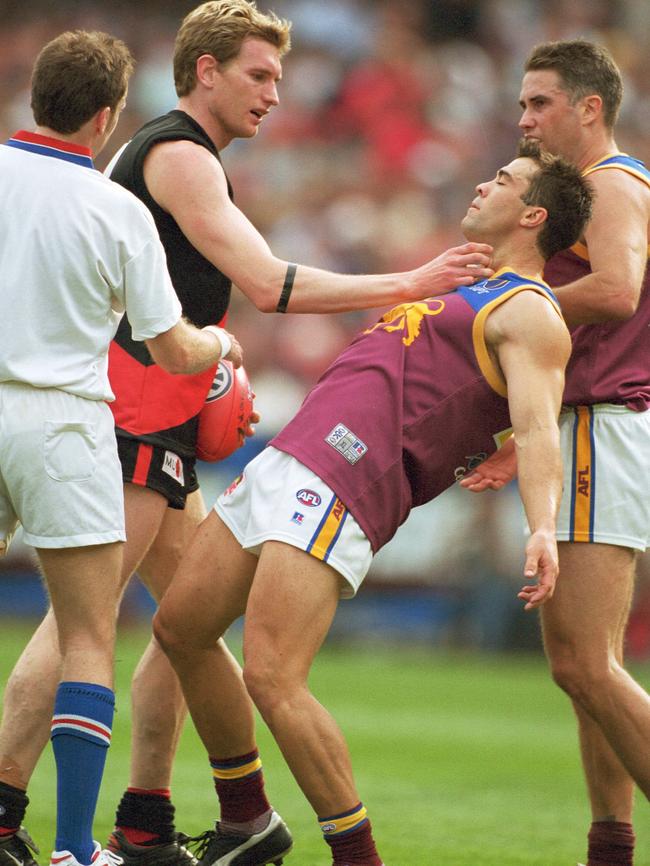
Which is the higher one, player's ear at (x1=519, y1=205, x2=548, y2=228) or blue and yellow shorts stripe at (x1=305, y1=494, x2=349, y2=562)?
player's ear at (x1=519, y1=205, x2=548, y2=228)

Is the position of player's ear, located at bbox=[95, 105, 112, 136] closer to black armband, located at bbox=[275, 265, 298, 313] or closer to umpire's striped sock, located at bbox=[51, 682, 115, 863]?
black armband, located at bbox=[275, 265, 298, 313]

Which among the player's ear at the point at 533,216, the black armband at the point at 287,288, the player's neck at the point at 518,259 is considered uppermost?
the player's ear at the point at 533,216

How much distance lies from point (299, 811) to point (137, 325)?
303cm

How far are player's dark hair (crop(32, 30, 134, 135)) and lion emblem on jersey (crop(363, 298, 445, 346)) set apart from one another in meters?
1.16

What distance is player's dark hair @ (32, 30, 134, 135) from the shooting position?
4238mm

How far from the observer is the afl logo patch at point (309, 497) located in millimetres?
4422

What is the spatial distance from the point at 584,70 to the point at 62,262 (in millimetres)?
2205

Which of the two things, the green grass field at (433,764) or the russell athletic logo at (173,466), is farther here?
the green grass field at (433,764)

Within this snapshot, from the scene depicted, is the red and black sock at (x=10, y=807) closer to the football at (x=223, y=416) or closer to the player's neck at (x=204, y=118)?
the football at (x=223, y=416)

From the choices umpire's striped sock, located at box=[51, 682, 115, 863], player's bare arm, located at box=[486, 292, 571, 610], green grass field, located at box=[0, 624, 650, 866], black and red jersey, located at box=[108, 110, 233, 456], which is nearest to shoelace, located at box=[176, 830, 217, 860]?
green grass field, located at box=[0, 624, 650, 866]

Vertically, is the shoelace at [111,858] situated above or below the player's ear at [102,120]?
below

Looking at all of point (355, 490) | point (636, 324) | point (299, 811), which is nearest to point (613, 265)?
point (636, 324)

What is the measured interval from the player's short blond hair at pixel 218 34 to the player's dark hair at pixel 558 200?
3.77 feet

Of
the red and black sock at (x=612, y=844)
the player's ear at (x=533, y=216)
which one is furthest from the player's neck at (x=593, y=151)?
the red and black sock at (x=612, y=844)
